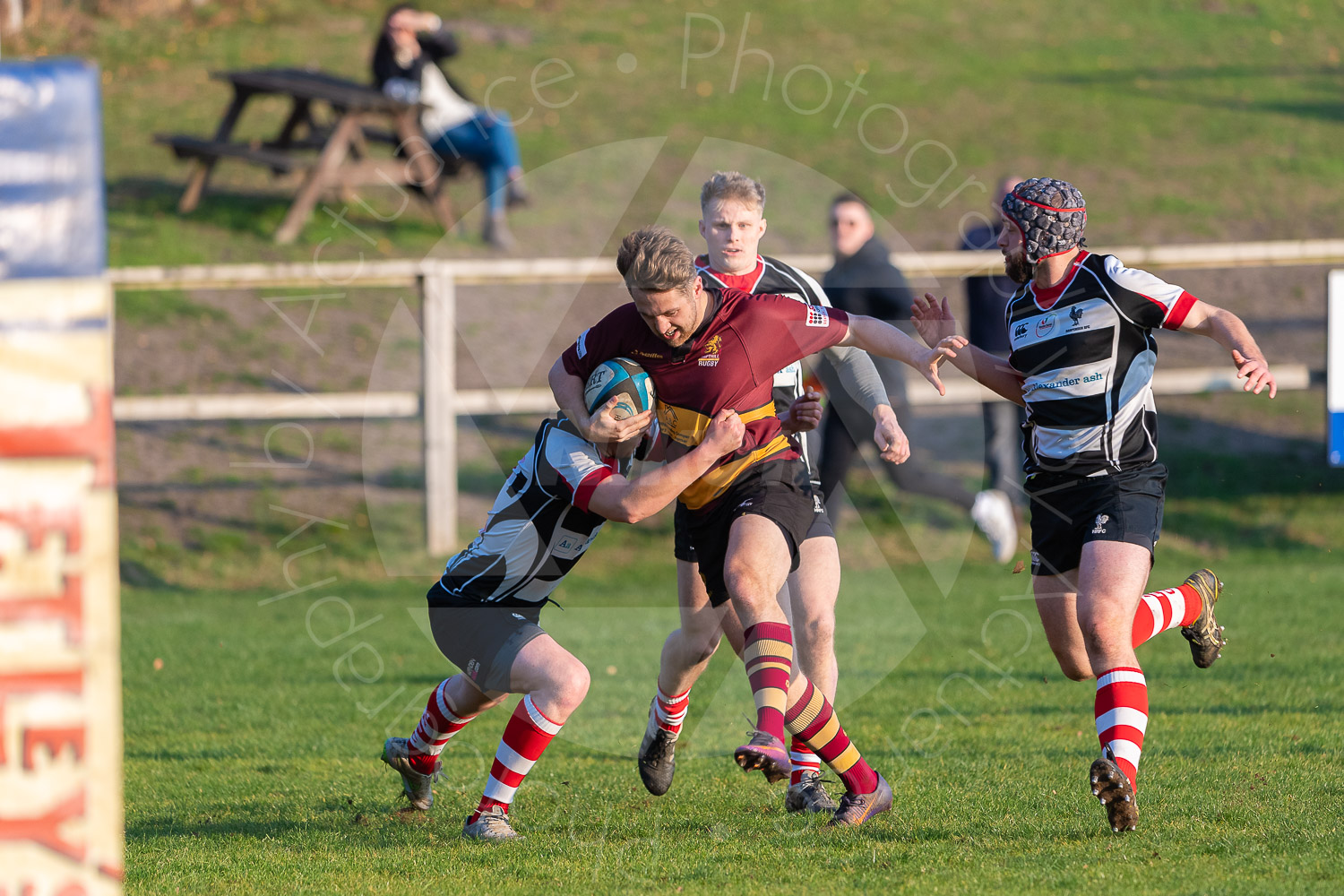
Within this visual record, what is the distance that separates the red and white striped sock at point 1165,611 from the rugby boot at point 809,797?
1.25 metres

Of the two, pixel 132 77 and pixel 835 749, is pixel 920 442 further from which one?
pixel 132 77

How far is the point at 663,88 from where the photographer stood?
68.3ft

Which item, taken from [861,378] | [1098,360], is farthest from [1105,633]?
[861,378]

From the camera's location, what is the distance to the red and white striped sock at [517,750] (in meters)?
4.64

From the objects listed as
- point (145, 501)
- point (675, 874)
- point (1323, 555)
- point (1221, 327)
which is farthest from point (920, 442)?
point (675, 874)

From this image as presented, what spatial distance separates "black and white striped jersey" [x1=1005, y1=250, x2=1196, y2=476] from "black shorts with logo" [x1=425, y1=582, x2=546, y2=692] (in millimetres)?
1968

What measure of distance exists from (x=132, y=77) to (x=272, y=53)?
208 cm

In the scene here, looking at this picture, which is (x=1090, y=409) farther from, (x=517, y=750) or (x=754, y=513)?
(x=517, y=750)

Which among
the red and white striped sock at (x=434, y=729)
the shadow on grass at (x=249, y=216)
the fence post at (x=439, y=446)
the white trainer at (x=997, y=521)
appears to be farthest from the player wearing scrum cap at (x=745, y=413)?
the shadow on grass at (x=249, y=216)

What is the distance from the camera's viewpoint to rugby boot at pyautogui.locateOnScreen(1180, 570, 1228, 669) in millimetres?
5180

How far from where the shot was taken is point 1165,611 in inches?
197

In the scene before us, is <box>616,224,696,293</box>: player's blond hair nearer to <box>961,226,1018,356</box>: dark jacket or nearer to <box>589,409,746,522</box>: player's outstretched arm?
<box>589,409,746,522</box>: player's outstretched arm

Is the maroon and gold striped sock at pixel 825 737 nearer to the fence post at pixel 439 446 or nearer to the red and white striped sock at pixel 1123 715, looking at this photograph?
the red and white striped sock at pixel 1123 715

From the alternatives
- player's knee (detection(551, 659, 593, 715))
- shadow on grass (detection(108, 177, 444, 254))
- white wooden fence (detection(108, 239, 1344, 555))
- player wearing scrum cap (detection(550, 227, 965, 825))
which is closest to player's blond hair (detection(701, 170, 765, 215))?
player wearing scrum cap (detection(550, 227, 965, 825))
